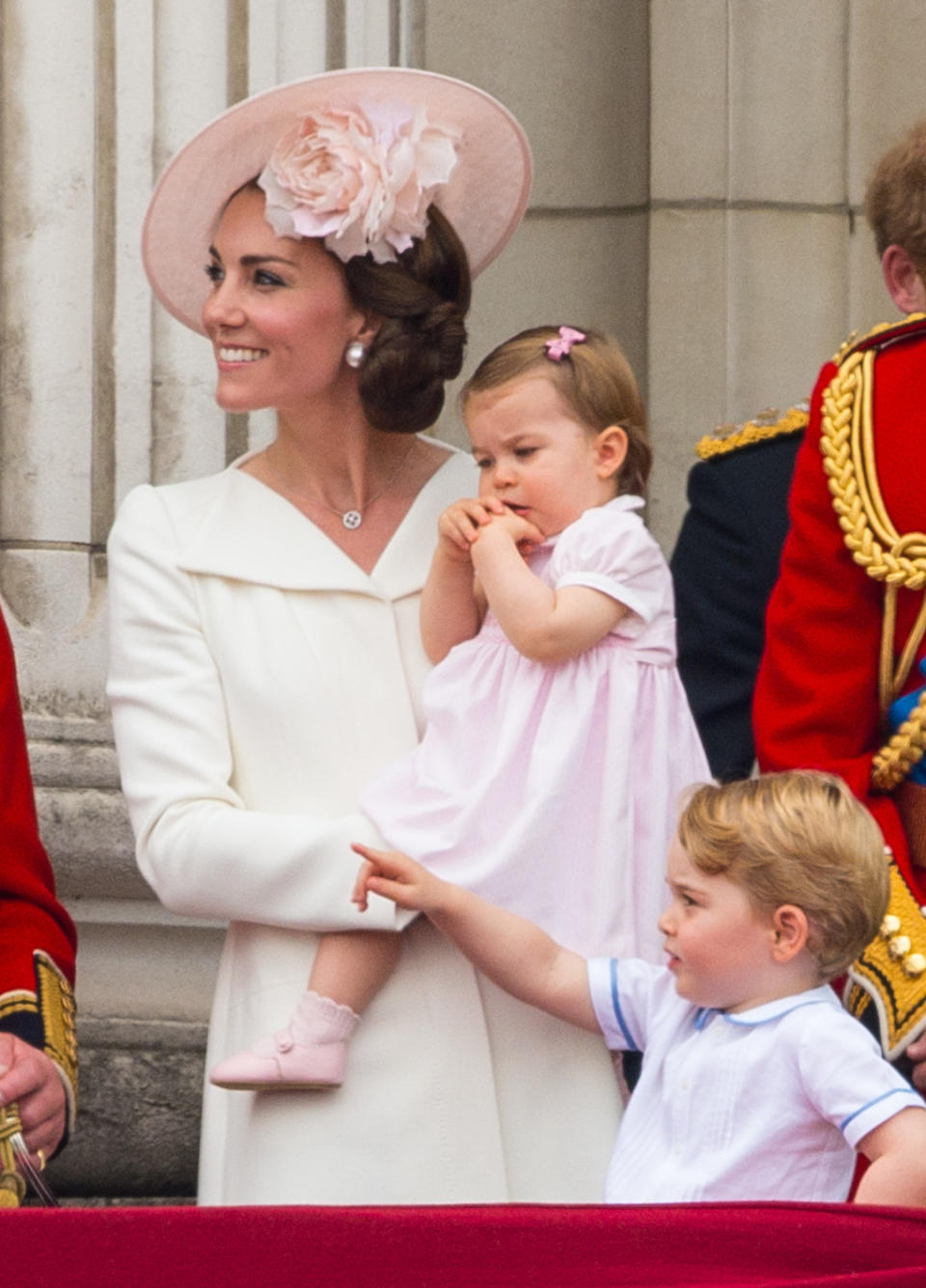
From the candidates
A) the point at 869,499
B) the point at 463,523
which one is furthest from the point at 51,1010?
the point at 869,499

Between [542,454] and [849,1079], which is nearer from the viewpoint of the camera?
[849,1079]

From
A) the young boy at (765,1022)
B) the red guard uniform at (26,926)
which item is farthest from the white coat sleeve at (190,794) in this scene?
the young boy at (765,1022)

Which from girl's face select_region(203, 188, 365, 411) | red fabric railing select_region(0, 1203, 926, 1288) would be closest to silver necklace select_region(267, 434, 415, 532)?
girl's face select_region(203, 188, 365, 411)

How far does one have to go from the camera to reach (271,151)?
108 inches

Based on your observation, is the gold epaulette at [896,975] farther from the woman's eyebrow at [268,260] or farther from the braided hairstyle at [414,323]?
the woman's eyebrow at [268,260]

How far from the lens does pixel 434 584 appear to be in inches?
105

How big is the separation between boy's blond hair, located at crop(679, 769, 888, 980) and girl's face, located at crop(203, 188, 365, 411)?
2.33 ft

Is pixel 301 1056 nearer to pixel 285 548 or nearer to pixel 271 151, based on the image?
pixel 285 548

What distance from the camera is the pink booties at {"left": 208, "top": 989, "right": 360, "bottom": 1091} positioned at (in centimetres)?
251

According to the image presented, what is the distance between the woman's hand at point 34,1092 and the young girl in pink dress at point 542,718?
16 centimetres

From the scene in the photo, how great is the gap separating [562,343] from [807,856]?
0.67 metres

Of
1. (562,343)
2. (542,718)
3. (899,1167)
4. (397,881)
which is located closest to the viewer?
(899,1167)

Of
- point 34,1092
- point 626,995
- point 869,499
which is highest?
point 869,499

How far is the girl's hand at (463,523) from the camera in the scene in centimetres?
262
